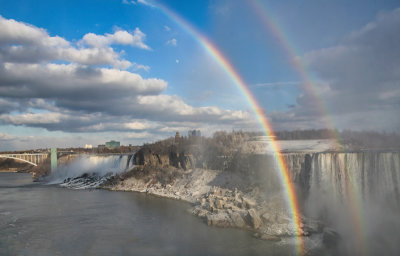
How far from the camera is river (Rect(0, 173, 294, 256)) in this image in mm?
12844

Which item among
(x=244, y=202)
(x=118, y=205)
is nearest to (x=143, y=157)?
(x=118, y=205)

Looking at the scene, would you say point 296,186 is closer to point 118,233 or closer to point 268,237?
point 268,237

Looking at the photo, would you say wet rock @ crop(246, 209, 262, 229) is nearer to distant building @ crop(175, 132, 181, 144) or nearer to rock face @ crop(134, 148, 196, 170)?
rock face @ crop(134, 148, 196, 170)

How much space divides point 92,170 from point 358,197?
38.0 meters

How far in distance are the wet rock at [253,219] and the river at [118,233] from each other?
764mm

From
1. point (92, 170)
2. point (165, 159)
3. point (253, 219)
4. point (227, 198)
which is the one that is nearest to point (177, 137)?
point (165, 159)

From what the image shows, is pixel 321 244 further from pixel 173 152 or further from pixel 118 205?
pixel 173 152

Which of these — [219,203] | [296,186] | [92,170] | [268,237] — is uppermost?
[296,186]

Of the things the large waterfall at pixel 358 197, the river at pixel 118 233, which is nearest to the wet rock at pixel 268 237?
the river at pixel 118 233

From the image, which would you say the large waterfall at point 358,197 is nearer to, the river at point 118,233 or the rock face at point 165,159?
the river at point 118,233

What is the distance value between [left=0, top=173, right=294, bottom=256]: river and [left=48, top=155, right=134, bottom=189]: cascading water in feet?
50.1

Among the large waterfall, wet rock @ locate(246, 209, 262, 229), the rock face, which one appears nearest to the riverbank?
wet rock @ locate(246, 209, 262, 229)

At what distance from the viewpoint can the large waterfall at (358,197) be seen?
13317 millimetres

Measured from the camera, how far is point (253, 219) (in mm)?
15852
